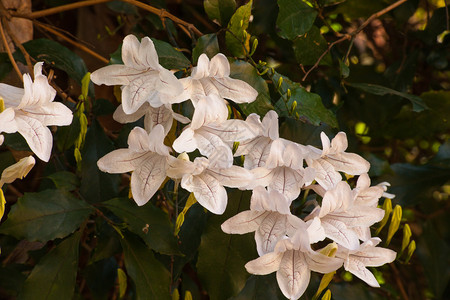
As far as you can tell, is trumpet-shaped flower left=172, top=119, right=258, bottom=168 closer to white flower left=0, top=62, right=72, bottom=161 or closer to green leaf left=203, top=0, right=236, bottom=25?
white flower left=0, top=62, right=72, bottom=161

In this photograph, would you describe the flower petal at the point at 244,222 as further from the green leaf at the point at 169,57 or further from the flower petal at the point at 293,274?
the green leaf at the point at 169,57

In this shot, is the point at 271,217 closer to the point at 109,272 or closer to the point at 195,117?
the point at 195,117

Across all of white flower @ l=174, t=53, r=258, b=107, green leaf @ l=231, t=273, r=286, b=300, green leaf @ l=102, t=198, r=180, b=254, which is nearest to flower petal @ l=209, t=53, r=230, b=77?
white flower @ l=174, t=53, r=258, b=107

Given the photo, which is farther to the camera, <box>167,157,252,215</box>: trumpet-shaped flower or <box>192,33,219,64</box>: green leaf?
<box>192,33,219,64</box>: green leaf

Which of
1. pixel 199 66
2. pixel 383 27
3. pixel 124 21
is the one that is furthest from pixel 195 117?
pixel 383 27

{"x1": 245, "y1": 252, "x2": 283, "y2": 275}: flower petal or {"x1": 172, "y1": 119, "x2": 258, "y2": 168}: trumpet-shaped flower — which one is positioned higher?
{"x1": 172, "y1": 119, "x2": 258, "y2": 168}: trumpet-shaped flower

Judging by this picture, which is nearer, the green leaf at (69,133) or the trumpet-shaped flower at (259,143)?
the trumpet-shaped flower at (259,143)

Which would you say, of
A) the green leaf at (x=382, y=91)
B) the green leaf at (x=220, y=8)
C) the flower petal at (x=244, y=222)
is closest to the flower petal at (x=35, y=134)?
the flower petal at (x=244, y=222)

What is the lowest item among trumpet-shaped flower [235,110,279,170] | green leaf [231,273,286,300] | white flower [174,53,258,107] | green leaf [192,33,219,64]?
green leaf [231,273,286,300]

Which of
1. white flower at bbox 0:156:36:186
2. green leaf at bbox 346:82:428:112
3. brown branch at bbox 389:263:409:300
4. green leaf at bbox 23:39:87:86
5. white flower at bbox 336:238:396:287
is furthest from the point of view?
brown branch at bbox 389:263:409:300
